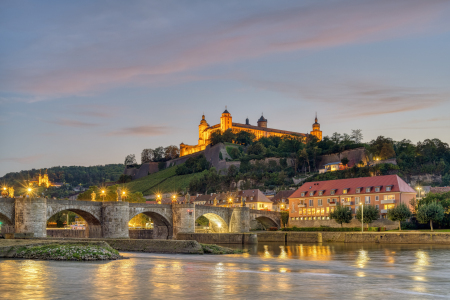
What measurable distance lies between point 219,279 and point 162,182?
145791 mm

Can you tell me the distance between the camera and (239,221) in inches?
2874

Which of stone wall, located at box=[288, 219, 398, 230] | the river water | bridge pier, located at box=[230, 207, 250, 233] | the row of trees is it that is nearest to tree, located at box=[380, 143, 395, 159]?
stone wall, located at box=[288, 219, 398, 230]

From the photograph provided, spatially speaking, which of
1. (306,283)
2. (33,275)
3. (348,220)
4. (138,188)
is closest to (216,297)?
(306,283)

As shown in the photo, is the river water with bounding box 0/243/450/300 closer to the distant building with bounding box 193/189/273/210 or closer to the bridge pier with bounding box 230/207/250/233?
the bridge pier with bounding box 230/207/250/233

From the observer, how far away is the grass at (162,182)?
160 meters

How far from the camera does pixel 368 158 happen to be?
466 feet

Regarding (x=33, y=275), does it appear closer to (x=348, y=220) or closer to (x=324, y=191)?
(x=348, y=220)

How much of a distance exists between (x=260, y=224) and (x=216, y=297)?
70849 millimetres

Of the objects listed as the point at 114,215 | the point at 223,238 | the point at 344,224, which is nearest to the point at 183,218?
the point at 223,238

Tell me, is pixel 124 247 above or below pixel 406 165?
below

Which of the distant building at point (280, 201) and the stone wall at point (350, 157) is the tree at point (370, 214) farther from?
the stone wall at point (350, 157)

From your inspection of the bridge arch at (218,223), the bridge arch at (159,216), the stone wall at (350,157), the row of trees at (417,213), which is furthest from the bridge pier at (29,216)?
the stone wall at (350,157)

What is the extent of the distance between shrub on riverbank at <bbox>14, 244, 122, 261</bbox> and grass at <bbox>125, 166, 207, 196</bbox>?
120 meters

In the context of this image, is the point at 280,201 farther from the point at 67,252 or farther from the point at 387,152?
the point at 67,252
